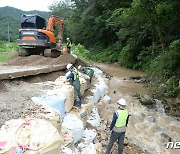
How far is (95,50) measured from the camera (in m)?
28.4

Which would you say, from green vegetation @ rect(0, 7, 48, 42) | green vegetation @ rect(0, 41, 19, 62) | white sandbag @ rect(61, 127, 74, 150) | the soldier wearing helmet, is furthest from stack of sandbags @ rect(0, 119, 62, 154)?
green vegetation @ rect(0, 7, 48, 42)

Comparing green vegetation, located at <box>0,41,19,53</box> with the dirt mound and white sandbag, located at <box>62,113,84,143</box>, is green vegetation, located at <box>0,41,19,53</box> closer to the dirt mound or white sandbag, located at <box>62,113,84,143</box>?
the dirt mound

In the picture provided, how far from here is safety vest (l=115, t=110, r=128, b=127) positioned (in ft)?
16.4

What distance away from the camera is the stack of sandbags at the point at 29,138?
9.37 feet

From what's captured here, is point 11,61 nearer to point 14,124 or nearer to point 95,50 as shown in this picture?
point 14,124

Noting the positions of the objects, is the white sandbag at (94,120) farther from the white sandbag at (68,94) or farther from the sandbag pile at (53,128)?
the white sandbag at (68,94)

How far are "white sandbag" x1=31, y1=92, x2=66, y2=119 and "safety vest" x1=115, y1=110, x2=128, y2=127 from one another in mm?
1054

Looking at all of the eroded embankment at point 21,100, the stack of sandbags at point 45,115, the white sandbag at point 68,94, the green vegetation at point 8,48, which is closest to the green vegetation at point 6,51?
the green vegetation at point 8,48

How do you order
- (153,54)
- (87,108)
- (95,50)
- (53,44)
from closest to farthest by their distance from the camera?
(87,108) < (53,44) < (153,54) < (95,50)

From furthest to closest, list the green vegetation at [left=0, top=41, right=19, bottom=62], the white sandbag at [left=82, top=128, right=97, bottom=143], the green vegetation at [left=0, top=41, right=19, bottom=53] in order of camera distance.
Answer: the green vegetation at [left=0, top=41, right=19, bottom=53], the green vegetation at [left=0, top=41, right=19, bottom=62], the white sandbag at [left=82, top=128, right=97, bottom=143]

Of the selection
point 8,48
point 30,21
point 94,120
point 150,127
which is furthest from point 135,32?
point 94,120

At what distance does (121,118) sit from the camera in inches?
198

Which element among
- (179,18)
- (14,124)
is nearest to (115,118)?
(14,124)

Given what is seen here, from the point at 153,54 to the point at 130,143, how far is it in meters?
11.9
